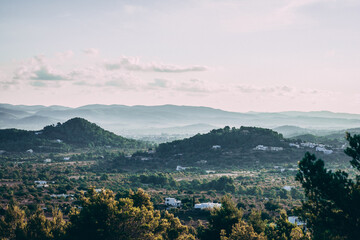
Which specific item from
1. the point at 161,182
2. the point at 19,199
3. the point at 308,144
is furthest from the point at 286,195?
the point at 308,144

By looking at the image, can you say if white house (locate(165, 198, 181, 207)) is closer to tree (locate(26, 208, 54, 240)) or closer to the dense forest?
the dense forest

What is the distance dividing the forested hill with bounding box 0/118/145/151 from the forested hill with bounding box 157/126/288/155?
161 feet

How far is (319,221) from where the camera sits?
2227 cm

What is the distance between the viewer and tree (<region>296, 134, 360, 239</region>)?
70.3 ft

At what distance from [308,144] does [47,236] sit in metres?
117

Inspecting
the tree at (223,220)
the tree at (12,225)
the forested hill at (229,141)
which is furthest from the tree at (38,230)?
A: the forested hill at (229,141)

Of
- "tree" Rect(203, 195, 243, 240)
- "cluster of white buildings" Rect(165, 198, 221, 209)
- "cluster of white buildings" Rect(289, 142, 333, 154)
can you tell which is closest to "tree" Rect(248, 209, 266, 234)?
"tree" Rect(203, 195, 243, 240)

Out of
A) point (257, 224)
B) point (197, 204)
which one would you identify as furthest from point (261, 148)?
point (257, 224)

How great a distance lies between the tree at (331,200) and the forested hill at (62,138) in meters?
147

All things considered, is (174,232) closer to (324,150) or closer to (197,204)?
(197,204)

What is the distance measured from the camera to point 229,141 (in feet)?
443

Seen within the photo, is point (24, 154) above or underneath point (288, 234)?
underneath

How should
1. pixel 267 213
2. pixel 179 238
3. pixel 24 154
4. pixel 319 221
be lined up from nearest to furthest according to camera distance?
pixel 319 221, pixel 179 238, pixel 267 213, pixel 24 154

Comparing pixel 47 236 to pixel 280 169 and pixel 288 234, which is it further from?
pixel 280 169
